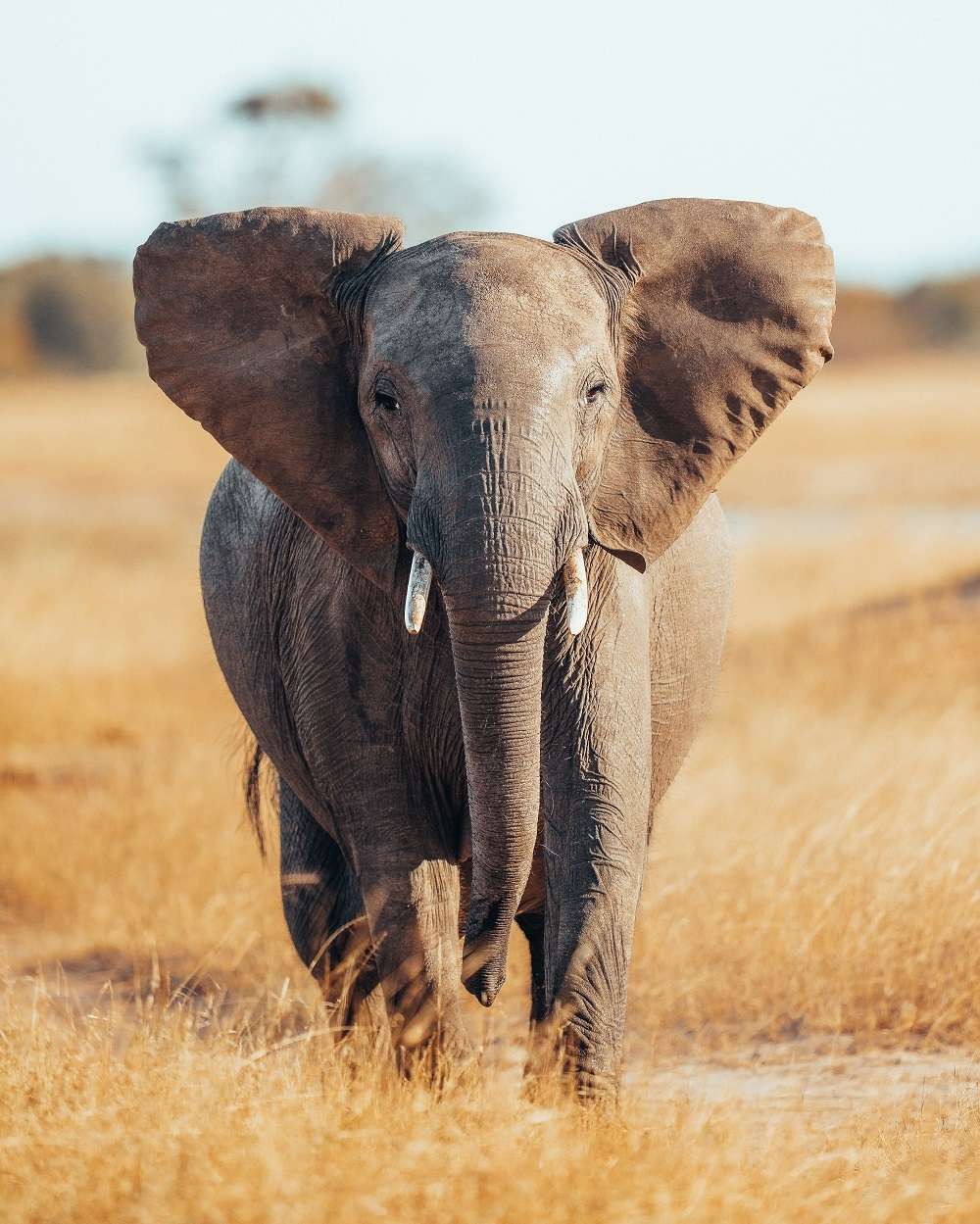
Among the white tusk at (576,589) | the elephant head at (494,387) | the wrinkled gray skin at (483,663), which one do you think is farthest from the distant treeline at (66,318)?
the white tusk at (576,589)

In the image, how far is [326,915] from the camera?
18.4 ft

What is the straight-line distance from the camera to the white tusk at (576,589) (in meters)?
3.92

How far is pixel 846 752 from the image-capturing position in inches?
358

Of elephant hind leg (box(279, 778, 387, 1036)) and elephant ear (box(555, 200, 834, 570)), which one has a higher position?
elephant ear (box(555, 200, 834, 570))

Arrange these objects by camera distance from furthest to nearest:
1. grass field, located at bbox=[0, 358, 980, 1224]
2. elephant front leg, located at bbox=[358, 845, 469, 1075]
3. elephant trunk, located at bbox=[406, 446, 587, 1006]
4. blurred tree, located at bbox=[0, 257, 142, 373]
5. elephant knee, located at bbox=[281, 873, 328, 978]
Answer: blurred tree, located at bbox=[0, 257, 142, 373] < elephant knee, located at bbox=[281, 873, 328, 978] < elephant front leg, located at bbox=[358, 845, 469, 1075] < elephant trunk, located at bbox=[406, 446, 587, 1006] < grass field, located at bbox=[0, 358, 980, 1224]

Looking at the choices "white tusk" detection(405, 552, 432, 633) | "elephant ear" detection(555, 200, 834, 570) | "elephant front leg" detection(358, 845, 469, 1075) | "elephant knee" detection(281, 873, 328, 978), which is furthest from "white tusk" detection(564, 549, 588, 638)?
"elephant knee" detection(281, 873, 328, 978)

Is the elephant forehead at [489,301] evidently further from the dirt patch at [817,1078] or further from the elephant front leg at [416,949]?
the dirt patch at [817,1078]

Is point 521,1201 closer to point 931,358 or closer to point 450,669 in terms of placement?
point 450,669

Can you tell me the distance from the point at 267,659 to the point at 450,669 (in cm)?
101

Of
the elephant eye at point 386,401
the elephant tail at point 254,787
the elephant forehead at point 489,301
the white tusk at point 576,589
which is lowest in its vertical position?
the elephant tail at point 254,787

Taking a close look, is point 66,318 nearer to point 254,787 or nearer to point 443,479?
point 254,787

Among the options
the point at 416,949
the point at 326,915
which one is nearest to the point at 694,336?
the point at 416,949

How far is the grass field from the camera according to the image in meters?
3.55

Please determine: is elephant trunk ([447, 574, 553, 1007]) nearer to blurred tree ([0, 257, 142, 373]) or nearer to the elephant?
the elephant
